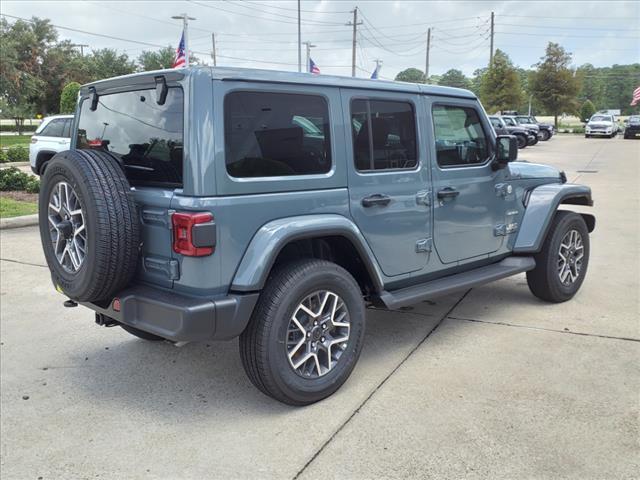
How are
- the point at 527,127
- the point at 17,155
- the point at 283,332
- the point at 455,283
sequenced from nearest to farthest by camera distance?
1. the point at 283,332
2. the point at 455,283
3. the point at 17,155
4. the point at 527,127

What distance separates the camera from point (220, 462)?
9.27 feet

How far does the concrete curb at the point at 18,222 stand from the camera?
335 inches

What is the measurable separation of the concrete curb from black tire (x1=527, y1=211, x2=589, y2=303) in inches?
288

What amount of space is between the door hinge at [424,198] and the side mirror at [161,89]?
177 centimetres

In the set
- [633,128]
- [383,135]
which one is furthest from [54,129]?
[633,128]

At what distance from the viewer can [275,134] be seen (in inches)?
125

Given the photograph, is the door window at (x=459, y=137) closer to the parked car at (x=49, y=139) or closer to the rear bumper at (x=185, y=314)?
the rear bumper at (x=185, y=314)

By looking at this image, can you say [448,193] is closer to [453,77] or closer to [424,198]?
[424,198]

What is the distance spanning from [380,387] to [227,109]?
75.4 inches

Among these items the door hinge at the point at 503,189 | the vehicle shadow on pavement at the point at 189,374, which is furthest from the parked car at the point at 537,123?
the vehicle shadow on pavement at the point at 189,374

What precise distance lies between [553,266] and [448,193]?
1470 mm

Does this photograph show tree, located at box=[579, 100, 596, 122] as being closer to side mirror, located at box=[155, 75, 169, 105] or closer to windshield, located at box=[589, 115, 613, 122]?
windshield, located at box=[589, 115, 613, 122]

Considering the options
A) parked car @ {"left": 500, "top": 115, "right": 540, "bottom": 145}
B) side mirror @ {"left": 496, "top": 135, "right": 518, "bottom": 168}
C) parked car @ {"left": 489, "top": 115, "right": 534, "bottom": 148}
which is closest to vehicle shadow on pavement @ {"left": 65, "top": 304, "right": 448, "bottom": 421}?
side mirror @ {"left": 496, "top": 135, "right": 518, "bottom": 168}

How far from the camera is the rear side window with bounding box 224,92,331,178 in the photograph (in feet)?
9.82
